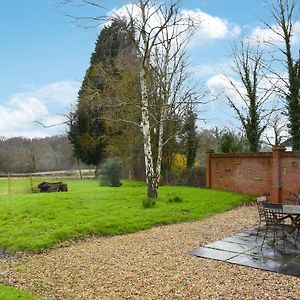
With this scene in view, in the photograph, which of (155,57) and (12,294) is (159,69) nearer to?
(155,57)

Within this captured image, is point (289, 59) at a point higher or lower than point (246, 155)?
higher

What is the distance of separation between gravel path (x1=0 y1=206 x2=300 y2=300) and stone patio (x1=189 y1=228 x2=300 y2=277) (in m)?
0.25

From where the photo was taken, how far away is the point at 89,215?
10.4 metres

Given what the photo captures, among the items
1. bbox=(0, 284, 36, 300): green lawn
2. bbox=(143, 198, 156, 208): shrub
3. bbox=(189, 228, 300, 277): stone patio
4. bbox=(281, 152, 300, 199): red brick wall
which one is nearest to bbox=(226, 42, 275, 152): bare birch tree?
bbox=(281, 152, 300, 199): red brick wall

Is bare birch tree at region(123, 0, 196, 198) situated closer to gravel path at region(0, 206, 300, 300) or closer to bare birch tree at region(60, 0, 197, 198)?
bare birch tree at region(60, 0, 197, 198)

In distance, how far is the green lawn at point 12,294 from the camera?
183 inches

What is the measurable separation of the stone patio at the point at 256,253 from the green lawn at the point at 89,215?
108 inches

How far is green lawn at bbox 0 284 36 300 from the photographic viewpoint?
4.65 meters

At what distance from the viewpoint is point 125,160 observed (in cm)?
2475

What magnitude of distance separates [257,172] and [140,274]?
10.7 m

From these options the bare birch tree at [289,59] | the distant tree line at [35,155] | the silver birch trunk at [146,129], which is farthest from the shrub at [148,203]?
the distant tree line at [35,155]

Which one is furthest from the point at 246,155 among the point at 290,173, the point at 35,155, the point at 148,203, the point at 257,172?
the point at 35,155

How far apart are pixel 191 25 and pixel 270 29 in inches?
299

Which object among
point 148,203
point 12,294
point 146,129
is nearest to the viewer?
point 12,294
